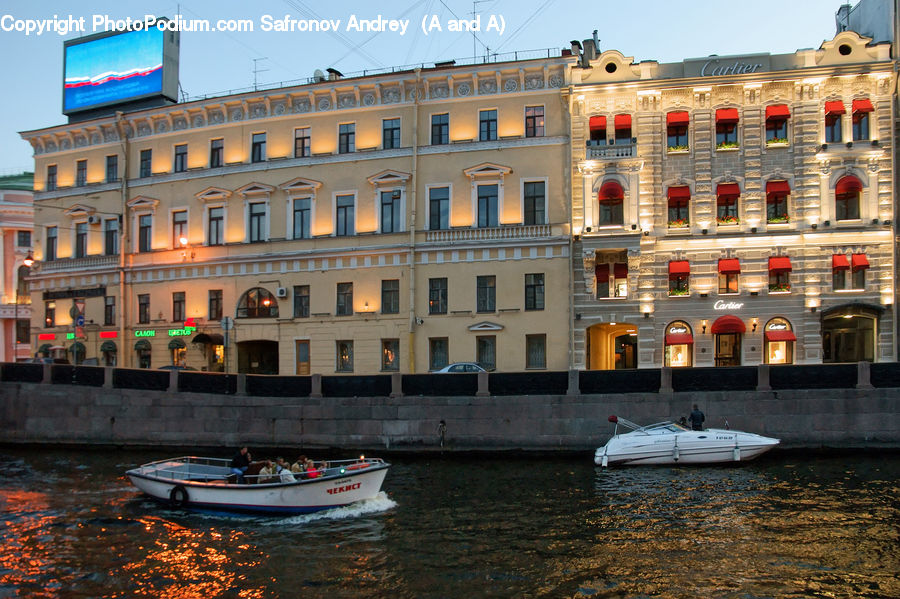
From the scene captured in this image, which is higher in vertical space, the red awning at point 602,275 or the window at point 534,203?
the window at point 534,203

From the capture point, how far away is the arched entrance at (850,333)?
32.5 metres

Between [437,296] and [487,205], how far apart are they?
5024 millimetres

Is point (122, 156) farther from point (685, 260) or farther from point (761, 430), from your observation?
point (761, 430)

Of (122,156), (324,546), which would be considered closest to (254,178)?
(122,156)

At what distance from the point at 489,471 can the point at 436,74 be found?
20149mm

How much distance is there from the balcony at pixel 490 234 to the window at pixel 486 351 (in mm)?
4744

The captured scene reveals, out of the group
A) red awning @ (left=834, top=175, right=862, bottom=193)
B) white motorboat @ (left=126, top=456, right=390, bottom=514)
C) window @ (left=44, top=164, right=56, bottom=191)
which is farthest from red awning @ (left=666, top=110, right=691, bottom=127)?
window @ (left=44, top=164, right=56, bottom=191)

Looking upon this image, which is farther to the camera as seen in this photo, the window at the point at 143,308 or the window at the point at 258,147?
the window at the point at 143,308

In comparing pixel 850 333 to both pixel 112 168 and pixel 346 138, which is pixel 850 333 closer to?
pixel 346 138

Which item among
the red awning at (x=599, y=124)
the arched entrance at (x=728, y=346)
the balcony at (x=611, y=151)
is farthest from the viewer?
the red awning at (x=599, y=124)

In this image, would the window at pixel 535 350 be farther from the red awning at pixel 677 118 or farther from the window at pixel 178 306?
the window at pixel 178 306

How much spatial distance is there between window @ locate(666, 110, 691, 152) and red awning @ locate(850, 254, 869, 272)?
8.55 meters

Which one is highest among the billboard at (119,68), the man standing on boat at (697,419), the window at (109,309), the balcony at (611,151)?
the billboard at (119,68)

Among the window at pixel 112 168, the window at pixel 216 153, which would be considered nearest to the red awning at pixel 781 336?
the window at pixel 216 153
